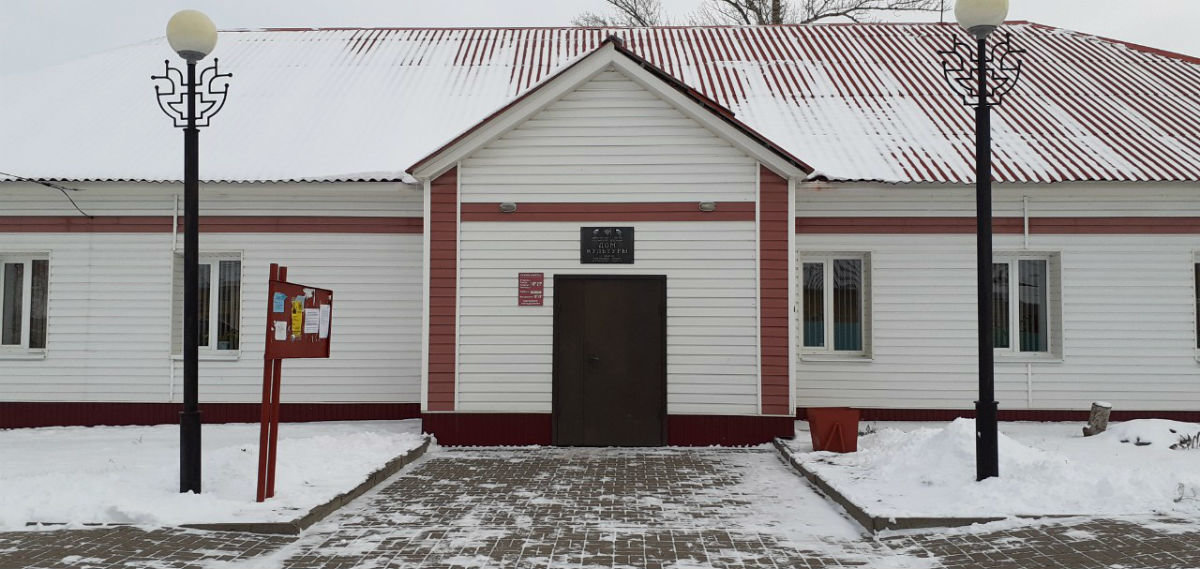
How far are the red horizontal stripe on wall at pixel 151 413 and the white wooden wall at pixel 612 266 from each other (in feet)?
6.90

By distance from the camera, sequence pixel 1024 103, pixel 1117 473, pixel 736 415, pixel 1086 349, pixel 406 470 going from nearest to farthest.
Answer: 1. pixel 1117 473
2. pixel 406 470
3. pixel 736 415
4. pixel 1086 349
5. pixel 1024 103

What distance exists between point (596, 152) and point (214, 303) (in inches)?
241

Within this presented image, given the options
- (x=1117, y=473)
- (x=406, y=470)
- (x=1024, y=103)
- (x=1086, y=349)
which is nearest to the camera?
(x=1117, y=473)

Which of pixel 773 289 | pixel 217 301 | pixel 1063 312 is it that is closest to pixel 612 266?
pixel 773 289

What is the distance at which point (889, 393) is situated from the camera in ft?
42.5

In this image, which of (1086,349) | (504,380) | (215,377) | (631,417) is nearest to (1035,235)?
(1086,349)

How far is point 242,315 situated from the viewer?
13094mm

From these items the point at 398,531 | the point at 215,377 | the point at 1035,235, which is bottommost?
the point at 398,531

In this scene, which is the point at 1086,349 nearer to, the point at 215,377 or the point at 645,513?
the point at 645,513

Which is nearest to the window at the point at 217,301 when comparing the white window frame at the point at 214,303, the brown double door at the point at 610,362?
the white window frame at the point at 214,303

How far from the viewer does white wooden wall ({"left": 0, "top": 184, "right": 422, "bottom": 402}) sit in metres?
13.1

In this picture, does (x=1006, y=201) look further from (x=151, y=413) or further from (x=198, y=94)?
(x=151, y=413)

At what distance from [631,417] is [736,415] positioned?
1.33 meters

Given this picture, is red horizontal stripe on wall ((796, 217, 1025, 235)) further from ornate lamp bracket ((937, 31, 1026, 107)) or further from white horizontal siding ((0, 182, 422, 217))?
white horizontal siding ((0, 182, 422, 217))
